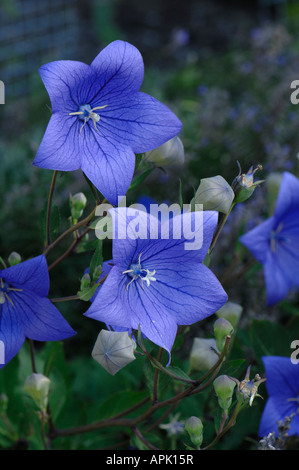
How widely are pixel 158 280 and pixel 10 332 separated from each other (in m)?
0.27

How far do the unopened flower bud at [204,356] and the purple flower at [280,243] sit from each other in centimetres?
15

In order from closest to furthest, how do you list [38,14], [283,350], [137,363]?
[283,350], [137,363], [38,14]

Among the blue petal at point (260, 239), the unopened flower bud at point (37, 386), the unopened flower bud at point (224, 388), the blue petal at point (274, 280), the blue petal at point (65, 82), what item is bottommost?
the unopened flower bud at point (37, 386)

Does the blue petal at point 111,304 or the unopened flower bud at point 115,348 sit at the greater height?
the blue petal at point 111,304

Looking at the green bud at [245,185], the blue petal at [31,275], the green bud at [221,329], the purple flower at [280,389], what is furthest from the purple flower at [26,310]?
the purple flower at [280,389]

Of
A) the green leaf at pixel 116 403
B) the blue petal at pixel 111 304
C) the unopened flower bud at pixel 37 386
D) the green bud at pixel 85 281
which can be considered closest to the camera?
the blue petal at pixel 111 304

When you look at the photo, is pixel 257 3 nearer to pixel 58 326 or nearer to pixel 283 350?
pixel 283 350

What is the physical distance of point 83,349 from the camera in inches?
80.0

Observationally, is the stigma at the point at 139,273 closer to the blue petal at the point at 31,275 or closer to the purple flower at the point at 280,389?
the blue petal at the point at 31,275

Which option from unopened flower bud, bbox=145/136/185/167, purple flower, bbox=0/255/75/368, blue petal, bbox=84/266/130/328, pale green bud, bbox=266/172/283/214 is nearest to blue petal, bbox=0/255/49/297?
purple flower, bbox=0/255/75/368

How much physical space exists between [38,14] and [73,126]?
3754 millimetres

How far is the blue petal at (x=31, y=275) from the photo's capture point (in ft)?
2.86

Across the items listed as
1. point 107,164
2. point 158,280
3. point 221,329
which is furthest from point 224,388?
point 107,164
